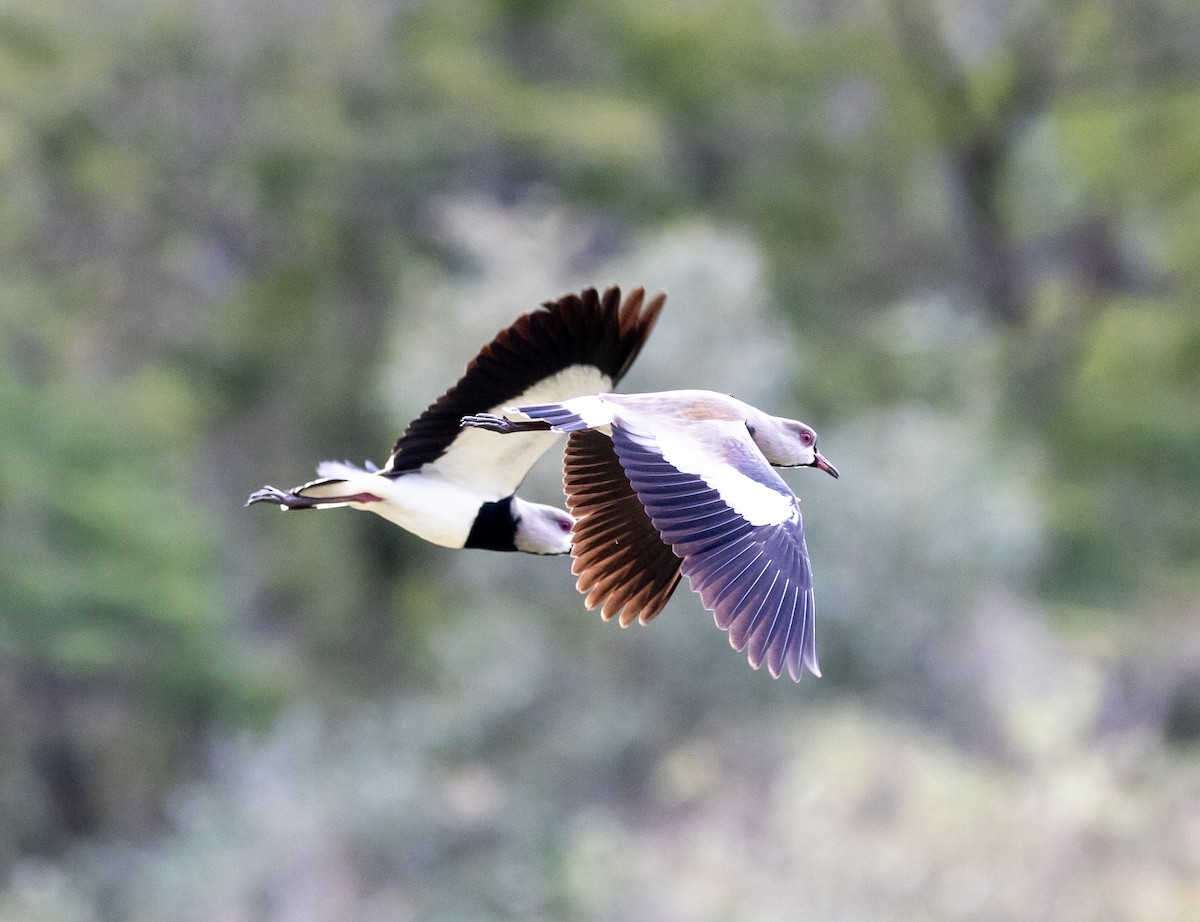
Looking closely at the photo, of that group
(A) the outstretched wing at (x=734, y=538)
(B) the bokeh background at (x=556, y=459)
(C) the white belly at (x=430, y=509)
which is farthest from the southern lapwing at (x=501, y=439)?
(B) the bokeh background at (x=556, y=459)

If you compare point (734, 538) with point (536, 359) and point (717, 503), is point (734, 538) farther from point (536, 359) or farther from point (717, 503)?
point (536, 359)

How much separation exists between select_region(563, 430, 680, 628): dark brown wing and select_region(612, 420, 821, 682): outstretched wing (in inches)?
18.8

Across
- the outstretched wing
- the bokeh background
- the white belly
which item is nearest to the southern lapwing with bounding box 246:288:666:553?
the white belly

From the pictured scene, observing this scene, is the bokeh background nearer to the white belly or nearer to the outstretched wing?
the white belly

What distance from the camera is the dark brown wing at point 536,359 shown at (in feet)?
15.4

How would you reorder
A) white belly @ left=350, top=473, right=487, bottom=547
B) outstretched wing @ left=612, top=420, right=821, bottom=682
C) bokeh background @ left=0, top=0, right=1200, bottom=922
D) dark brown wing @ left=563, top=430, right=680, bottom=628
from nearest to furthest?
outstretched wing @ left=612, top=420, right=821, bottom=682 → white belly @ left=350, top=473, right=487, bottom=547 → dark brown wing @ left=563, top=430, right=680, bottom=628 → bokeh background @ left=0, top=0, right=1200, bottom=922

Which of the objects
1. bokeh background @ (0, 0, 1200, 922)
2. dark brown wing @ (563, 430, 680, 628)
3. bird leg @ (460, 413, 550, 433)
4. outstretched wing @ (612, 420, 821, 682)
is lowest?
outstretched wing @ (612, 420, 821, 682)

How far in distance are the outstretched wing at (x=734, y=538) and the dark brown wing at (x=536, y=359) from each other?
400 mm

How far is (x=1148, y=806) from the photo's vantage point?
13016 millimetres

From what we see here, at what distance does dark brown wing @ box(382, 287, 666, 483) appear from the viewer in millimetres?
4703

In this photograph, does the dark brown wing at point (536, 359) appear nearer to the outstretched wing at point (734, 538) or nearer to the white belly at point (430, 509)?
the white belly at point (430, 509)

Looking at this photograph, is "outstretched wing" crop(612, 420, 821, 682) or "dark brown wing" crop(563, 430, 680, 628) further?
"dark brown wing" crop(563, 430, 680, 628)

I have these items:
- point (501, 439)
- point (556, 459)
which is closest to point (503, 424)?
point (501, 439)

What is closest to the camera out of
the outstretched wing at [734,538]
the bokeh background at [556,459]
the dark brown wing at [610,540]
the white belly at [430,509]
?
the outstretched wing at [734,538]
